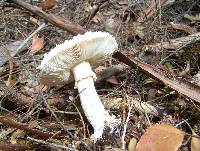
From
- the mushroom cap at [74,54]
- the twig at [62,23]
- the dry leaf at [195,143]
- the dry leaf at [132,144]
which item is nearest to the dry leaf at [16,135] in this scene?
the mushroom cap at [74,54]

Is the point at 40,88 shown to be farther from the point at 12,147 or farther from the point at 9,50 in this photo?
the point at 12,147

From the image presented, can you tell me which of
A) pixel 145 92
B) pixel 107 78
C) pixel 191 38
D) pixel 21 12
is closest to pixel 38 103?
pixel 107 78

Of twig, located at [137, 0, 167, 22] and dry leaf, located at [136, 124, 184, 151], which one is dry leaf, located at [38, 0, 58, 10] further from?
dry leaf, located at [136, 124, 184, 151]

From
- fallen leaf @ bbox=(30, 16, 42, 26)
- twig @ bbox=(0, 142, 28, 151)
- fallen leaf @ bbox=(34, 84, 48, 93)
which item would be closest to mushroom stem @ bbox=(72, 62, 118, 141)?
twig @ bbox=(0, 142, 28, 151)

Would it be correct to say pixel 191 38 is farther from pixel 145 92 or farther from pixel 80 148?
pixel 80 148

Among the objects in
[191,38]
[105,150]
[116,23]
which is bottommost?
[105,150]

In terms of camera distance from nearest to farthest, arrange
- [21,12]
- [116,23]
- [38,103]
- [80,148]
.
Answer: [80,148], [38,103], [116,23], [21,12]
